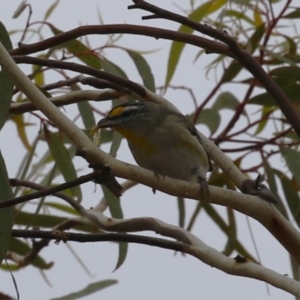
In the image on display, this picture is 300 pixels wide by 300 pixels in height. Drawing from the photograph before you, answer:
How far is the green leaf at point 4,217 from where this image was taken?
119cm

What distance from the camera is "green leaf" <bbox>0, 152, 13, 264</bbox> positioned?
1.19m

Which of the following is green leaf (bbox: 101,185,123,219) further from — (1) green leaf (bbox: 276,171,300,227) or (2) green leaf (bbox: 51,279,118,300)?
(1) green leaf (bbox: 276,171,300,227)

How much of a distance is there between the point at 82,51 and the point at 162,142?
283mm

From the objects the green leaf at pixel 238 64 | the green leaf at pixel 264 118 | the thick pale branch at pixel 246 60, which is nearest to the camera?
the thick pale branch at pixel 246 60

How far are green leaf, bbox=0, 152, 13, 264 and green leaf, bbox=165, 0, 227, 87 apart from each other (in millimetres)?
886

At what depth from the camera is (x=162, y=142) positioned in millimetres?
1794

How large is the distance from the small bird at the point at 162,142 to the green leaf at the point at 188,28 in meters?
0.24

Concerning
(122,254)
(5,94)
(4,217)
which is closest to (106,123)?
(122,254)

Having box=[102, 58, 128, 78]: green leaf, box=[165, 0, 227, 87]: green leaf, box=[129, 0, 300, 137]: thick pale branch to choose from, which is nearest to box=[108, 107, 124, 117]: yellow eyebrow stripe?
box=[102, 58, 128, 78]: green leaf

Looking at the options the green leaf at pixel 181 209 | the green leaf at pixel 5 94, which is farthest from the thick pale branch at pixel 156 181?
the green leaf at pixel 181 209

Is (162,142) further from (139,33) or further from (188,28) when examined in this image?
(139,33)

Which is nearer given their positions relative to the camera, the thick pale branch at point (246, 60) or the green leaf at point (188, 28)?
the thick pale branch at point (246, 60)

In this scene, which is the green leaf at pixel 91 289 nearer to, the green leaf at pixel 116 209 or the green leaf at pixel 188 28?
the green leaf at pixel 116 209

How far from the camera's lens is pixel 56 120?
3.39ft
